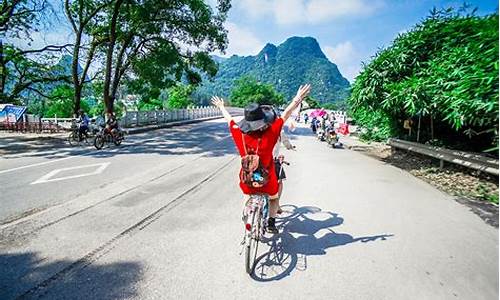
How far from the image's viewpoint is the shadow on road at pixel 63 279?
3064 millimetres

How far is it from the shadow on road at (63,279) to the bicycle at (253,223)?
1197mm

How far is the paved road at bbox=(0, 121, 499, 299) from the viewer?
3.20 m

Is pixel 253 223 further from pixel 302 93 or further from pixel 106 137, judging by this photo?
pixel 106 137

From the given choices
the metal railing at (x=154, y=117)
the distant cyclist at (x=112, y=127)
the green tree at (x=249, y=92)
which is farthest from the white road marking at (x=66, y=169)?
the green tree at (x=249, y=92)


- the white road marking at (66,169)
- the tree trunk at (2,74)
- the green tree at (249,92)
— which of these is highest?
the green tree at (249,92)

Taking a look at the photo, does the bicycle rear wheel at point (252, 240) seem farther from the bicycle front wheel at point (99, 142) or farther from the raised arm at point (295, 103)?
the bicycle front wheel at point (99, 142)

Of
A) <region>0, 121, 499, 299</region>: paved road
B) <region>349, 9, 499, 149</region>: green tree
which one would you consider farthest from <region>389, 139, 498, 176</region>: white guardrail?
<region>0, 121, 499, 299</region>: paved road

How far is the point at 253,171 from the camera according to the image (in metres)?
3.65

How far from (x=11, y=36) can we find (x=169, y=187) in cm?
1902

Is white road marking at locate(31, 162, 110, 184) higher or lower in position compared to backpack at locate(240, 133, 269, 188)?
lower

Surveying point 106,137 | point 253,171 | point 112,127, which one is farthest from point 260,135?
point 112,127

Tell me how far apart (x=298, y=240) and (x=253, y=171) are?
1385 mm

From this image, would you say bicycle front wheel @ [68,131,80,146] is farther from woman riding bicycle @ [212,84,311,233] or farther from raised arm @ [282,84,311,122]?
raised arm @ [282,84,311,122]

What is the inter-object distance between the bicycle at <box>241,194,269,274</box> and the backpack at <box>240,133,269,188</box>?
0.58 feet
